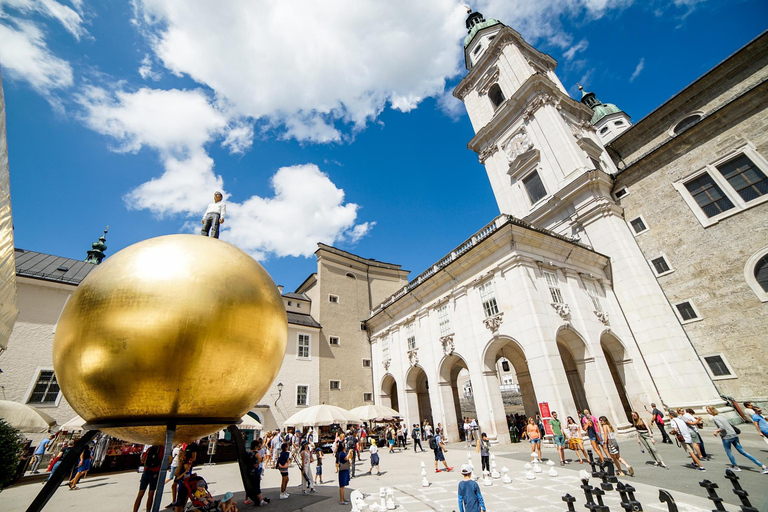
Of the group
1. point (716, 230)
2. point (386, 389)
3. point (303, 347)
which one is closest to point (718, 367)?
point (716, 230)

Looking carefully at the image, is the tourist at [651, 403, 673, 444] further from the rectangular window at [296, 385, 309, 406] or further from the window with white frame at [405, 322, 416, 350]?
the rectangular window at [296, 385, 309, 406]

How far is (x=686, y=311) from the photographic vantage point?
16.8 m

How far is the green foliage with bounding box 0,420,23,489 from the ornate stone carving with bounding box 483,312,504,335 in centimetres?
1608

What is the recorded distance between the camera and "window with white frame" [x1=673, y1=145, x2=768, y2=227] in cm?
1530

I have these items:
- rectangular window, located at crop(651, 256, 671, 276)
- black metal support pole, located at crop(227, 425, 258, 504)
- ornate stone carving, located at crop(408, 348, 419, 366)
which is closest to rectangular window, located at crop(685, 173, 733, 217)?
rectangular window, located at crop(651, 256, 671, 276)

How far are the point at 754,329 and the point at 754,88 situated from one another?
40.5 feet

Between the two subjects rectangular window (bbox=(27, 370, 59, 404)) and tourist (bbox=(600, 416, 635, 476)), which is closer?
tourist (bbox=(600, 416, 635, 476))

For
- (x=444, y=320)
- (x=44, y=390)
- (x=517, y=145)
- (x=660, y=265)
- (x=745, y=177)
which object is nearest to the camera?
(x=44, y=390)

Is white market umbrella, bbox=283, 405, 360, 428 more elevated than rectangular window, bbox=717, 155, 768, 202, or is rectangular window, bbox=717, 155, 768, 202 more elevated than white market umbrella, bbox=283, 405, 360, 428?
rectangular window, bbox=717, 155, 768, 202

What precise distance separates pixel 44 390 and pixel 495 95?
3907 cm

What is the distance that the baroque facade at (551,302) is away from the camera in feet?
49.0

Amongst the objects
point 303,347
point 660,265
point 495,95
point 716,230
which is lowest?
point 303,347

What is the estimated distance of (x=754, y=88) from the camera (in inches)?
616

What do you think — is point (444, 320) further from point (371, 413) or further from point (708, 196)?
point (708, 196)
